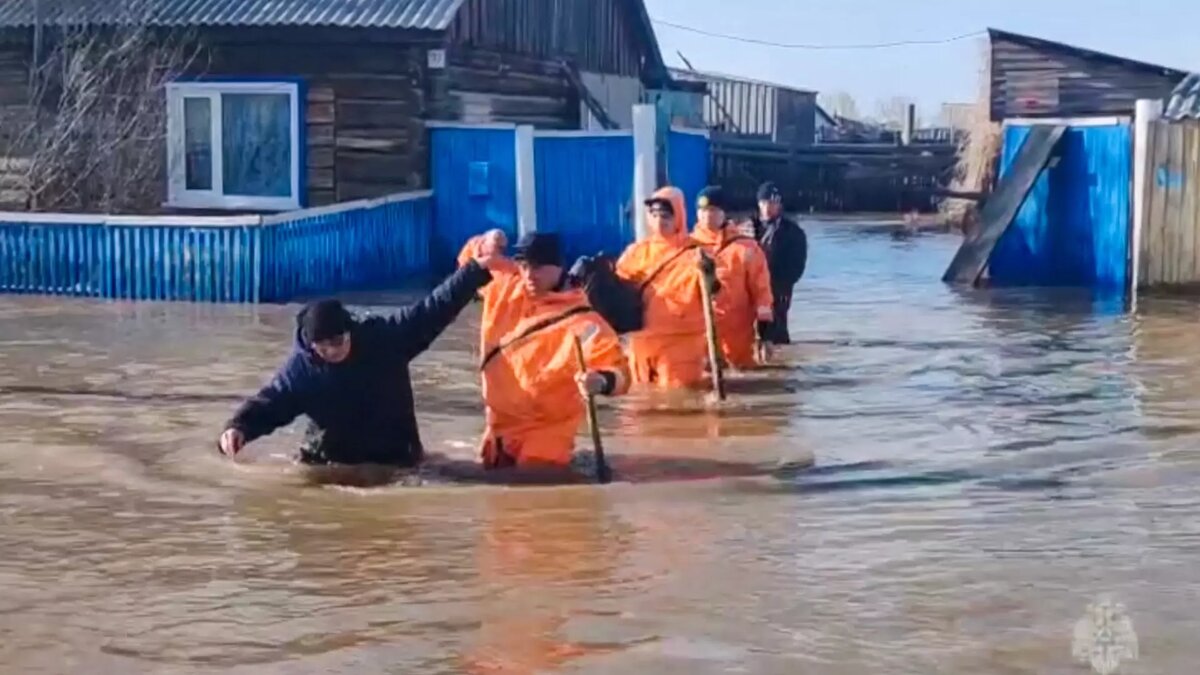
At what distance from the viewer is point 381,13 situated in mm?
19344

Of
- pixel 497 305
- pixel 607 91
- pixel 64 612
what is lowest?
pixel 64 612

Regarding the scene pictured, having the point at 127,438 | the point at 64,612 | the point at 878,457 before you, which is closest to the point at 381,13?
the point at 127,438

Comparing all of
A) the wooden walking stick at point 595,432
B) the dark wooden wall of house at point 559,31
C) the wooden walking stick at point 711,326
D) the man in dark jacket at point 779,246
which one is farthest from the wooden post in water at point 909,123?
the wooden walking stick at point 595,432

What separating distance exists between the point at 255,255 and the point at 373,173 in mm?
3487

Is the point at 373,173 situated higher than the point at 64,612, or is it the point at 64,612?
the point at 373,173

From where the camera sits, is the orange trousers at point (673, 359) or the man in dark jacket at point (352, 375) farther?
the orange trousers at point (673, 359)

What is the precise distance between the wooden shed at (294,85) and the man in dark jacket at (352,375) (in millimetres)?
10877

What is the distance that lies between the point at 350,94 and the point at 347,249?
2325 millimetres

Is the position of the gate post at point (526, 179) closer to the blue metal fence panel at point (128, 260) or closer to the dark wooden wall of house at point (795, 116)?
the blue metal fence panel at point (128, 260)

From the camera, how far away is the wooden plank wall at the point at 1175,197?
17375 millimetres

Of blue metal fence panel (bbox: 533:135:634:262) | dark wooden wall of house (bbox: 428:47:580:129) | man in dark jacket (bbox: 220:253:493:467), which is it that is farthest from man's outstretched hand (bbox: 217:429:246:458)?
dark wooden wall of house (bbox: 428:47:580:129)

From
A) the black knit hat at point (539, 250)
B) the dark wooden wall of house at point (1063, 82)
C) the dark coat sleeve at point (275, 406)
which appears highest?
the dark wooden wall of house at point (1063, 82)

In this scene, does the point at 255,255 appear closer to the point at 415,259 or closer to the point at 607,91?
the point at 415,259

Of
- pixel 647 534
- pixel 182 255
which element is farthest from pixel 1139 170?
pixel 647 534
